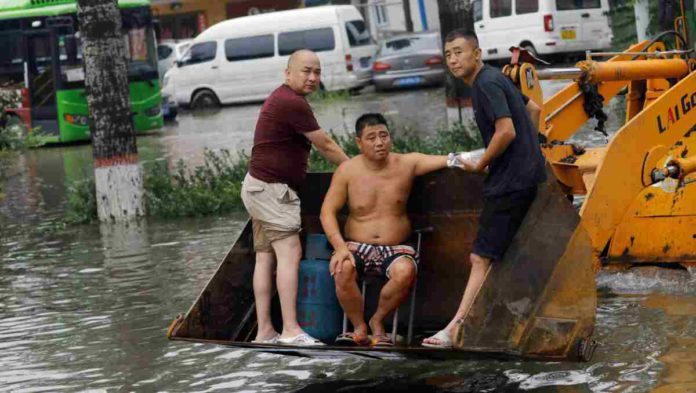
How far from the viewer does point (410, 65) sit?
A: 1339 inches

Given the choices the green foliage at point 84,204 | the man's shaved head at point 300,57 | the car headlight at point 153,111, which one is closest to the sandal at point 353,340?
the man's shaved head at point 300,57

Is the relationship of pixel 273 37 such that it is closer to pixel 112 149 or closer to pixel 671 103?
pixel 112 149

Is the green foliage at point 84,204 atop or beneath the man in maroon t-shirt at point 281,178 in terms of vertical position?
beneath

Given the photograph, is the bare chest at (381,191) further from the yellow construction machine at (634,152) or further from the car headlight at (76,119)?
the car headlight at (76,119)

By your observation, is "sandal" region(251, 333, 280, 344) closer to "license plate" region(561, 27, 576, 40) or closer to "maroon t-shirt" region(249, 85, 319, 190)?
"maroon t-shirt" region(249, 85, 319, 190)

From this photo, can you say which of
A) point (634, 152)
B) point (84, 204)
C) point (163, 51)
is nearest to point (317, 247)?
point (634, 152)

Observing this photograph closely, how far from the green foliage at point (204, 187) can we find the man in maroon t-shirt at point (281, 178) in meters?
7.32

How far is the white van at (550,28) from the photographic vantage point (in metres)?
34.3

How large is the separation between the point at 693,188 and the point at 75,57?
20.4 m

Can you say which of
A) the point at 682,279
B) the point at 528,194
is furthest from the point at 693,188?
the point at 528,194

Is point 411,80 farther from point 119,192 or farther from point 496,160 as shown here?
point 496,160

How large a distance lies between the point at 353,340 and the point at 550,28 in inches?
1086

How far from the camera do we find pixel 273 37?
36.3 m

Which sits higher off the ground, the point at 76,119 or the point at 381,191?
the point at 381,191
